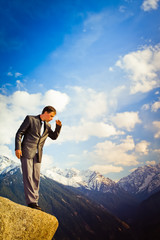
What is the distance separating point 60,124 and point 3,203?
3.18 metres

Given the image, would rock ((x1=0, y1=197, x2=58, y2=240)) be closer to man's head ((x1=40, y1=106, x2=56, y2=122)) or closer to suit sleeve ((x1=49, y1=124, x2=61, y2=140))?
suit sleeve ((x1=49, y1=124, x2=61, y2=140))

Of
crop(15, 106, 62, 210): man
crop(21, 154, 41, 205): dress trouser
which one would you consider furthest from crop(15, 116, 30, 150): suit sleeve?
crop(21, 154, 41, 205): dress trouser

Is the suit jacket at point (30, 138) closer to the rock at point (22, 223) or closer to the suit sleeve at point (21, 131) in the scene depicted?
the suit sleeve at point (21, 131)

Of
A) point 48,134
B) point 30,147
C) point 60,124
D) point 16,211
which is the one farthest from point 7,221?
point 60,124

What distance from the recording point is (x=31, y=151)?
5.32 meters

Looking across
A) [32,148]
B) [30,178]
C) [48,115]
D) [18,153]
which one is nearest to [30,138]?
[32,148]

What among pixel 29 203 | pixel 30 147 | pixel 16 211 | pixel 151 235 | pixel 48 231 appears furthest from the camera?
pixel 151 235

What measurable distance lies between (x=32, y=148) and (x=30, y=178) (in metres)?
0.94

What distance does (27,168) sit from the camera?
518 cm

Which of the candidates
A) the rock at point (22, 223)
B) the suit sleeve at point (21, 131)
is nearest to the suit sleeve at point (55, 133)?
the suit sleeve at point (21, 131)

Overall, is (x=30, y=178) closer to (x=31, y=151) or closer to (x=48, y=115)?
(x=31, y=151)

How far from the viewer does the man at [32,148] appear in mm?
5090

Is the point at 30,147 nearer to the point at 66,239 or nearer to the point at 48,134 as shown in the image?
the point at 48,134

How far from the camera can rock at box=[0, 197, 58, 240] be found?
376 cm
